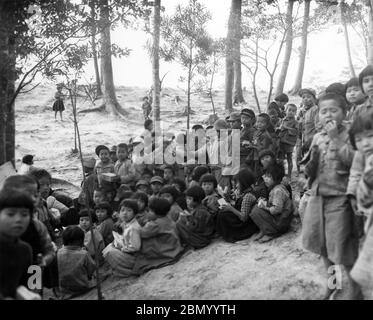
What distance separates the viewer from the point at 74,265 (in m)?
5.11

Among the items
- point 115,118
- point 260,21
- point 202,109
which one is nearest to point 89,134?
point 115,118

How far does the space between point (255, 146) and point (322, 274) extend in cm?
272

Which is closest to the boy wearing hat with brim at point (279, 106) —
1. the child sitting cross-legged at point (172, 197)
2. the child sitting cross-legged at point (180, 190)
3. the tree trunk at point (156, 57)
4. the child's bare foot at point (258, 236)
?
the child sitting cross-legged at point (180, 190)

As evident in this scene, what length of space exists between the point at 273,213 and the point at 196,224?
1060mm

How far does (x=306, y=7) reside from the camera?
1522cm

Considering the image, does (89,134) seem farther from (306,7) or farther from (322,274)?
(322,274)

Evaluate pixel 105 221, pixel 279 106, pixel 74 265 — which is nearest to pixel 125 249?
pixel 74 265

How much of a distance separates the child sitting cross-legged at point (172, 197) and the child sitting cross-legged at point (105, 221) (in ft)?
3.02

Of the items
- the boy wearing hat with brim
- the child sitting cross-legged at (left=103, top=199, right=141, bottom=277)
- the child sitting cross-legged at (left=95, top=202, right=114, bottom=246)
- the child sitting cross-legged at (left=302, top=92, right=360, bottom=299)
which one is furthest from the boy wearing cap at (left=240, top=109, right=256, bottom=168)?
the child sitting cross-legged at (left=302, top=92, right=360, bottom=299)

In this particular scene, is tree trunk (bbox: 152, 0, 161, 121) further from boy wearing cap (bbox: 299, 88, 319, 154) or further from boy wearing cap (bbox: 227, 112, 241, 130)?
boy wearing cap (bbox: 299, 88, 319, 154)

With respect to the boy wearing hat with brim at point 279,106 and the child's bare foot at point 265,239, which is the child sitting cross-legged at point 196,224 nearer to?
the child's bare foot at point 265,239

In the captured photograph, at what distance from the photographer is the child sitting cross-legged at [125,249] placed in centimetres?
522

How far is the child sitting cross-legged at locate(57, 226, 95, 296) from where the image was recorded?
5.10 metres

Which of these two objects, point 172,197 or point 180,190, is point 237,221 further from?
point 180,190
